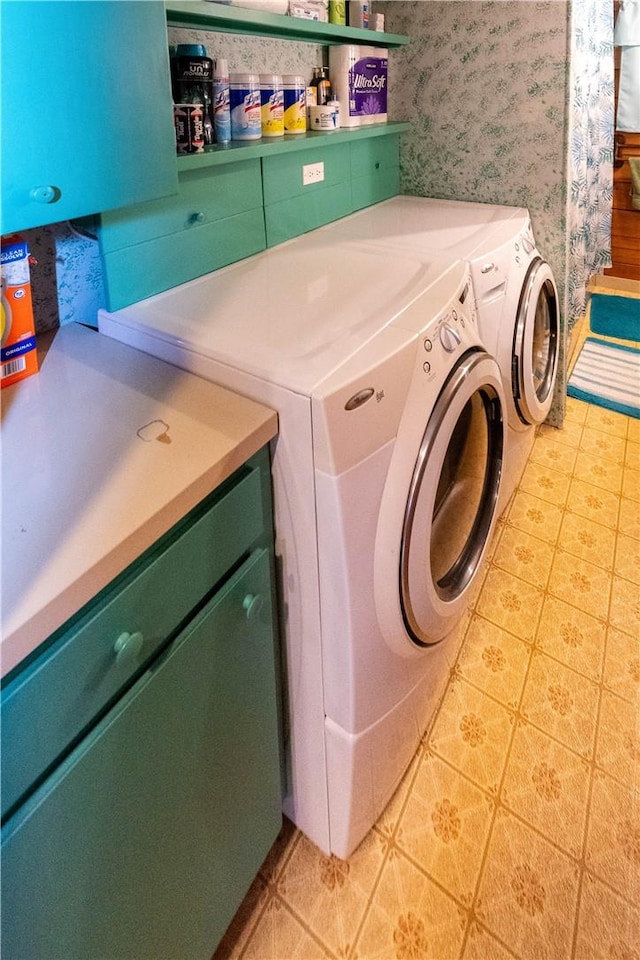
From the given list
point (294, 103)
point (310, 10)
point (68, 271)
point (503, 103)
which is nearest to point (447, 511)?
point (68, 271)

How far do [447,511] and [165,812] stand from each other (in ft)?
2.49

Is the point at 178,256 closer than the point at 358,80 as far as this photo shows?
Yes

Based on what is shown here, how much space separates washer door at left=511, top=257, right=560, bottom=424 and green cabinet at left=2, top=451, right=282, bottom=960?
1.06 metres

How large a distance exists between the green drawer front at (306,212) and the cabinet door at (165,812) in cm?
101

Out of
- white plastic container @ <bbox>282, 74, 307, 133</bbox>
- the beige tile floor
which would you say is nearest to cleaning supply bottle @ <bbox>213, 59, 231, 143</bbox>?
white plastic container @ <bbox>282, 74, 307, 133</bbox>

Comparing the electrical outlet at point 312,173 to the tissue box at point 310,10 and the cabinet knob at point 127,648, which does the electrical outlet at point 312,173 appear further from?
the cabinet knob at point 127,648

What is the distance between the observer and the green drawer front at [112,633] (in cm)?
59

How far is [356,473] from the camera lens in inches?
36.0

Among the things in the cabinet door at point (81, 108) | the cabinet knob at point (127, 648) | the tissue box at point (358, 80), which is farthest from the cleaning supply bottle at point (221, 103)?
the cabinet knob at point (127, 648)

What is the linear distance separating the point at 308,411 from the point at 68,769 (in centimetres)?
51

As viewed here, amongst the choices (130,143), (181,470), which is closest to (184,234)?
(130,143)

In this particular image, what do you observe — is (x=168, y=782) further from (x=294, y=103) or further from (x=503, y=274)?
(x=294, y=103)

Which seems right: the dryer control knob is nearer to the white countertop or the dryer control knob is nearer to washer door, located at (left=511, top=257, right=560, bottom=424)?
the white countertop

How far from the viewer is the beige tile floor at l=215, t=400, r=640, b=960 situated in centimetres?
115
